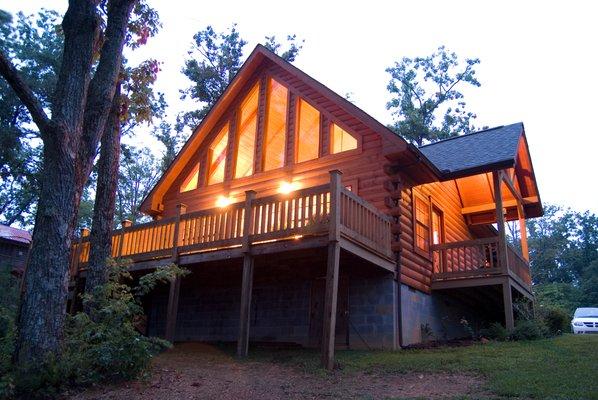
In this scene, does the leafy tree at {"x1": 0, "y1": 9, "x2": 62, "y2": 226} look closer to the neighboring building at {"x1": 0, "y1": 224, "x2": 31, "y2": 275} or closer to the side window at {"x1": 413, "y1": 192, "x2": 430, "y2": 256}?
the neighboring building at {"x1": 0, "y1": 224, "x2": 31, "y2": 275}

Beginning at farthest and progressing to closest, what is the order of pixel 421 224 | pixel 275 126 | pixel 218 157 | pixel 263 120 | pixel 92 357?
pixel 218 157, pixel 263 120, pixel 275 126, pixel 421 224, pixel 92 357

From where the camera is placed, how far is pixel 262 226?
11633mm

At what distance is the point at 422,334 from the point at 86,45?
33.6 ft

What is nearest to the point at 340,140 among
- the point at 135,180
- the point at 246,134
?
the point at 246,134

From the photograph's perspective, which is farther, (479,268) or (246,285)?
(479,268)

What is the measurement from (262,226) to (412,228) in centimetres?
459

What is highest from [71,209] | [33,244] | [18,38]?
[18,38]

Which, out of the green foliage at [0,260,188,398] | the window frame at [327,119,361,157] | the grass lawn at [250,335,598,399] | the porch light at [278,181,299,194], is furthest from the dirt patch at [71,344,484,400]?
the window frame at [327,119,361,157]

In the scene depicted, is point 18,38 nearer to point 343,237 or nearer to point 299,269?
point 299,269

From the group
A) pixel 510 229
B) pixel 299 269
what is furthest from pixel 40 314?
pixel 510 229

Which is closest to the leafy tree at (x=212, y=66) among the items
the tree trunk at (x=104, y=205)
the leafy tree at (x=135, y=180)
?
the leafy tree at (x=135, y=180)

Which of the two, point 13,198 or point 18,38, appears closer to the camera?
point 18,38

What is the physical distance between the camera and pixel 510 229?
157 feet

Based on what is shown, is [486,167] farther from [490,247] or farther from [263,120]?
[263,120]
